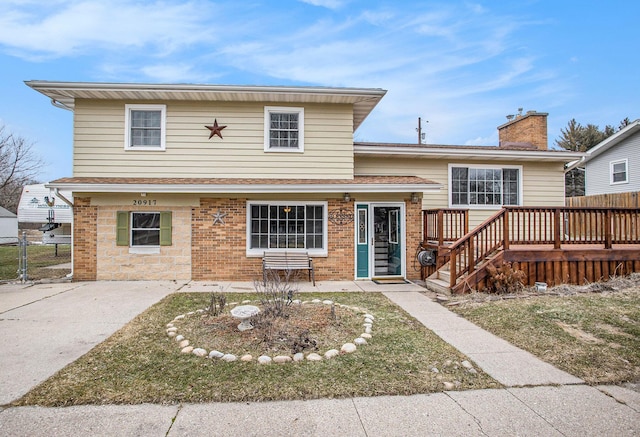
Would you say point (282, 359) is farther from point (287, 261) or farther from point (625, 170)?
point (625, 170)

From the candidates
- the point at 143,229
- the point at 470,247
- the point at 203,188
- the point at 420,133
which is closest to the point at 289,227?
the point at 203,188

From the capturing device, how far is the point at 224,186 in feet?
30.9

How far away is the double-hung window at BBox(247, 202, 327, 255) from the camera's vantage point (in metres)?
10.3

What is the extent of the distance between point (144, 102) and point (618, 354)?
11.8 meters

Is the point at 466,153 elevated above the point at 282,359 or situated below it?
above

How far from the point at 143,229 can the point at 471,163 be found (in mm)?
10400

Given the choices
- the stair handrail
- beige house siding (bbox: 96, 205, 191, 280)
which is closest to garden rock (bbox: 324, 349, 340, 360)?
the stair handrail

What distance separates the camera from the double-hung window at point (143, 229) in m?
10.0

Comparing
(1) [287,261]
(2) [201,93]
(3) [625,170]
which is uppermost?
(2) [201,93]

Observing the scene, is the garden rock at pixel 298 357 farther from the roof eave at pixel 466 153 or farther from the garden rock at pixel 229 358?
the roof eave at pixel 466 153

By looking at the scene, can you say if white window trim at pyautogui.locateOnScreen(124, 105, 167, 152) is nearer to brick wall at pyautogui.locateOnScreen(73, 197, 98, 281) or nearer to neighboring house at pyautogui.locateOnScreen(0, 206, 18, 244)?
brick wall at pyautogui.locateOnScreen(73, 197, 98, 281)

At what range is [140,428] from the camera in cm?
300

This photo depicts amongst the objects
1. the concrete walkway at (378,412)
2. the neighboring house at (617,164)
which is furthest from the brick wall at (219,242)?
the neighboring house at (617,164)

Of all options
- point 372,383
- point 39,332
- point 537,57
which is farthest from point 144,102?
point 537,57
